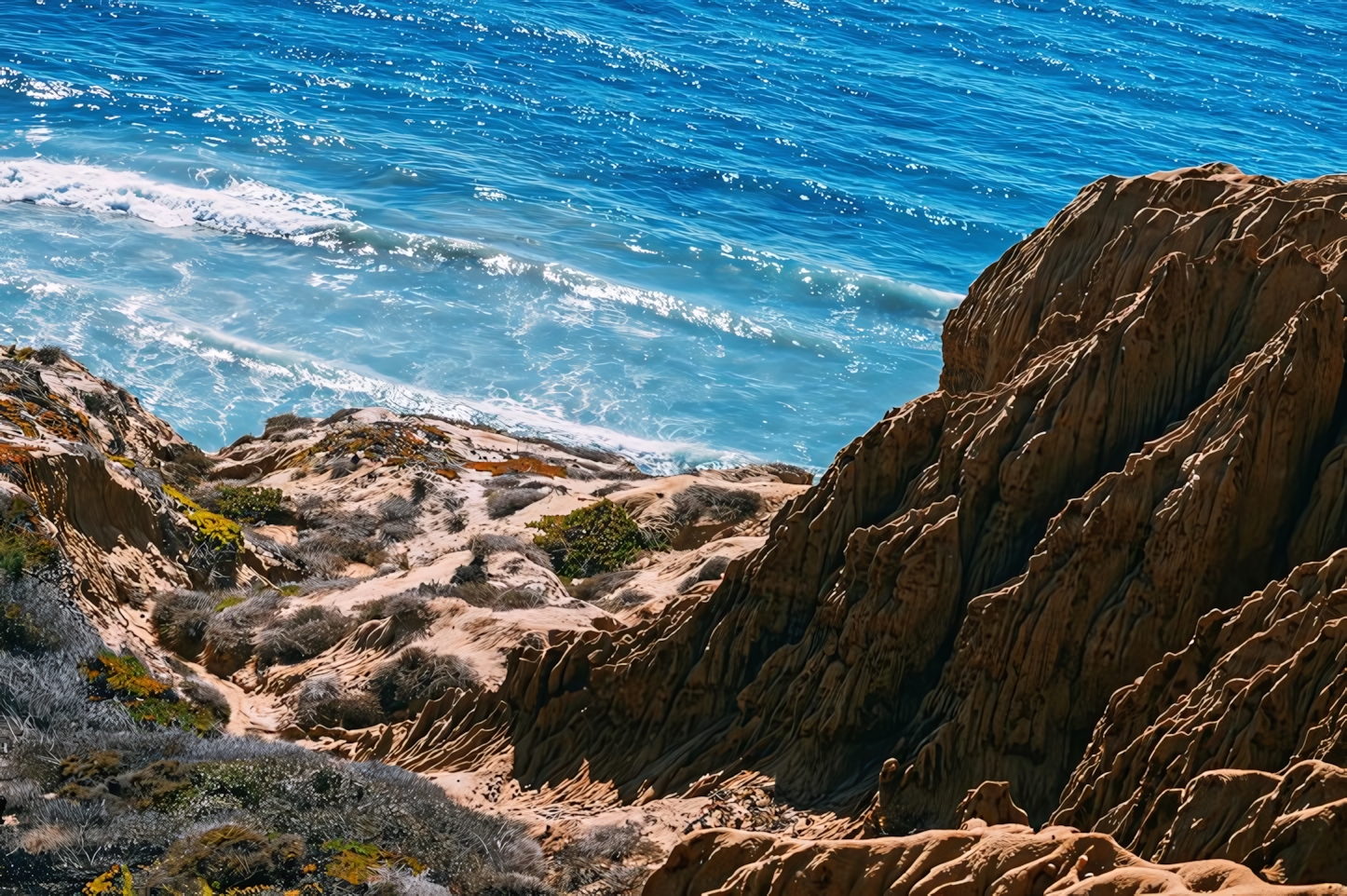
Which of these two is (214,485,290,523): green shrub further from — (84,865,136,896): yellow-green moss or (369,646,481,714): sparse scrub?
(84,865,136,896): yellow-green moss

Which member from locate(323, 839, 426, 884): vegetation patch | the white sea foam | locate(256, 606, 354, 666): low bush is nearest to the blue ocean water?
the white sea foam

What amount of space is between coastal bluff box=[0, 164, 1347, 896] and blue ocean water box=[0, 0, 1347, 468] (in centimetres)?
2194

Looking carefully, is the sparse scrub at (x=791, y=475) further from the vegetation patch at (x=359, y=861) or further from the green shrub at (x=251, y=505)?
the vegetation patch at (x=359, y=861)

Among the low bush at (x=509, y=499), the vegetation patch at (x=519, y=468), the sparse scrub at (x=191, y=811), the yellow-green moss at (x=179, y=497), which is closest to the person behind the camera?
the sparse scrub at (x=191, y=811)

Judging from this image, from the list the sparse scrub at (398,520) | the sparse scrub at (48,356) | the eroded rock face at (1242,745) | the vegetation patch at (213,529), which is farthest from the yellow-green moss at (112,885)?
the sparse scrub at (48,356)

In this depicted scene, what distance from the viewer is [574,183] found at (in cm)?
5578

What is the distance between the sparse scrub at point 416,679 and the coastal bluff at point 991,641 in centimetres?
4

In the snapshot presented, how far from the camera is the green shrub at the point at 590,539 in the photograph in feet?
72.8

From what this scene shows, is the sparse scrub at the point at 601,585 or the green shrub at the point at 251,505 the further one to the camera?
the green shrub at the point at 251,505

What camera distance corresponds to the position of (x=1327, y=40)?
284 feet

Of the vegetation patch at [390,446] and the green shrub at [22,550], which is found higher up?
the green shrub at [22,550]

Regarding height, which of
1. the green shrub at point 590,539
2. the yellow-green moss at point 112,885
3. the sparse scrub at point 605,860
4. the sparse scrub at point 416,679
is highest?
the yellow-green moss at point 112,885

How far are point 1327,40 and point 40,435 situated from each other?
86738 mm

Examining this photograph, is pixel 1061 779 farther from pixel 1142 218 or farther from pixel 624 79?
pixel 624 79
